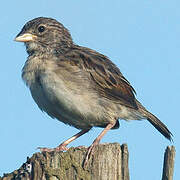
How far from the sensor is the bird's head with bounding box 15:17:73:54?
26.0 ft

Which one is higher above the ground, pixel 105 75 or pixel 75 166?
pixel 105 75

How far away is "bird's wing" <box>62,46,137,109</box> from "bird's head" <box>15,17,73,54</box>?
388 mm

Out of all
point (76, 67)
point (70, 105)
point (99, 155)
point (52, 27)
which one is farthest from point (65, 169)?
point (52, 27)

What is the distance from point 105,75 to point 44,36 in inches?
53.3

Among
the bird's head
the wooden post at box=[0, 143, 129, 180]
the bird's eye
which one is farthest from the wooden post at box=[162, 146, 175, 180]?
the bird's eye

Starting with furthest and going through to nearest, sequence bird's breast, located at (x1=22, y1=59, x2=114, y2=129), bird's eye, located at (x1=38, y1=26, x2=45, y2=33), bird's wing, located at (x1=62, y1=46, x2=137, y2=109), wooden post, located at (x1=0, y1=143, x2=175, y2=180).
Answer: bird's eye, located at (x1=38, y1=26, x2=45, y2=33)
bird's wing, located at (x1=62, y1=46, x2=137, y2=109)
bird's breast, located at (x1=22, y1=59, x2=114, y2=129)
wooden post, located at (x1=0, y1=143, x2=175, y2=180)

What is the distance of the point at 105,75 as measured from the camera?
7762mm

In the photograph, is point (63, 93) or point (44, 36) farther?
point (44, 36)

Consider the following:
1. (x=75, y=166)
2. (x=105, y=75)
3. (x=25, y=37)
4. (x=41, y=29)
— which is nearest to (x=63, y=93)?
(x=105, y=75)

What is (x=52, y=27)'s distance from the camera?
8.48 meters

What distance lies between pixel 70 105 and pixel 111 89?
103 cm

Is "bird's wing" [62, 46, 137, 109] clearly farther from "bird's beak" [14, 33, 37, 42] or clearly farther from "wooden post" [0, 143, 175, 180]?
"wooden post" [0, 143, 175, 180]

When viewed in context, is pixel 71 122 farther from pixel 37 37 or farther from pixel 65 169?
pixel 65 169

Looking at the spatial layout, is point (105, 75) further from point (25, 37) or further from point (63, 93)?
point (25, 37)
